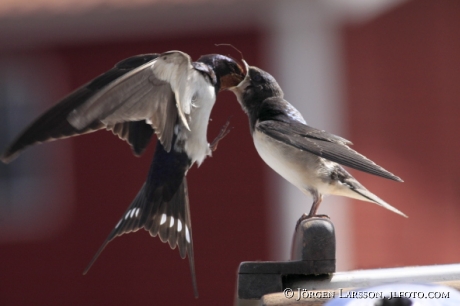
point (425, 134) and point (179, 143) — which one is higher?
point (425, 134)

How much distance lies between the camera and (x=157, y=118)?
7.49 feet

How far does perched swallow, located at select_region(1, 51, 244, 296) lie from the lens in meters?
2.07

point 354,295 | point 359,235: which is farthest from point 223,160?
point 354,295

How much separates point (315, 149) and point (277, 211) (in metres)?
3.78

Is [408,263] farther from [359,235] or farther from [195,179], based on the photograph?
[195,179]

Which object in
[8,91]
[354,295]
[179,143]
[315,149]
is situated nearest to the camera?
[354,295]

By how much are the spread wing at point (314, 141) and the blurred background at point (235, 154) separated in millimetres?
3389

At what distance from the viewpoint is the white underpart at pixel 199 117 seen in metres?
2.40

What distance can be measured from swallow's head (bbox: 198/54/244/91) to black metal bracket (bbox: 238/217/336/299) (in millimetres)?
844

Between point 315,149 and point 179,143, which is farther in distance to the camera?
point 179,143

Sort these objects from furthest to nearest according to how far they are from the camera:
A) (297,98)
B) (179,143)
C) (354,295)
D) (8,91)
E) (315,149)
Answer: (8,91)
(297,98)
(179,143)
(315,149)
(354,295)

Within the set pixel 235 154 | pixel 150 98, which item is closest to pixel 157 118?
pixel 150 98

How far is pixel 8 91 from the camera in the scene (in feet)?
21.5

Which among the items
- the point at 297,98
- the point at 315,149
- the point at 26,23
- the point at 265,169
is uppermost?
the point at 26,23
